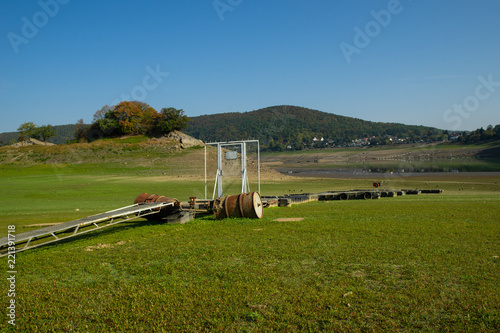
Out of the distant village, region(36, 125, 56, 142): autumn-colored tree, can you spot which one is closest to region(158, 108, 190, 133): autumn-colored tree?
region(36, 125, 56, 142): autumn-colored tree

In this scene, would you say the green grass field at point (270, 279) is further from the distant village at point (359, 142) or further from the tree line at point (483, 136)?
the distant village at point (359, 142)

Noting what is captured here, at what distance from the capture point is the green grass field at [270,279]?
17.7 ft

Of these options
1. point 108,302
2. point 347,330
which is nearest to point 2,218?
point 108,302

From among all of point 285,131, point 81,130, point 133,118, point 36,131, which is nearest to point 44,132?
point 36,131

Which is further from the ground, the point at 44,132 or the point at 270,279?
the point at 44,132

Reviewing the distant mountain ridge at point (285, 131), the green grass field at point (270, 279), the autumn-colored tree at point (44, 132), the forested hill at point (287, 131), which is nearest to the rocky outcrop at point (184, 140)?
the autumn-colored tree at point (44, 132)

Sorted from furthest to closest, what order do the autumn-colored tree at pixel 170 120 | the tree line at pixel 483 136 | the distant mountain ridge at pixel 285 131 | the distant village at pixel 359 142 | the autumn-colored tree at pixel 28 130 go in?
1. the distant village at pixel 359 142
2. the distant mountain ridge at pixel 285 131
3. the tree line at pixel 483 136
4. the autumn-colored tree at pixel 28 130
5. the autumn-colored tree at pixel 170 120

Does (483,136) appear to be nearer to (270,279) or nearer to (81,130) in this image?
(81,130)

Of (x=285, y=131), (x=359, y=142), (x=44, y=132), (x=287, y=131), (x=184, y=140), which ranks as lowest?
(x=184, y=140)

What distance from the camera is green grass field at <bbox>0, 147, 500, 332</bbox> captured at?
17.7 ft

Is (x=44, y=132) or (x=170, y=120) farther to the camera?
(x=44, y=132)

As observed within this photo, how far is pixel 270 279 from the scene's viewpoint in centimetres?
710

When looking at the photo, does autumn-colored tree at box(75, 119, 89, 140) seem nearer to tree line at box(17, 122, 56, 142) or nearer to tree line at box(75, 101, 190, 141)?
tree line at box(75, 101, 190, 141)

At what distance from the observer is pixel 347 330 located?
505 centimetres
